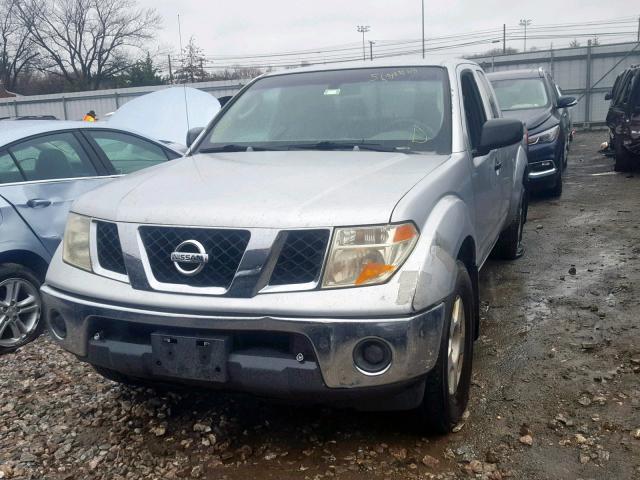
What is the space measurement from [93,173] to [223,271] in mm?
2924

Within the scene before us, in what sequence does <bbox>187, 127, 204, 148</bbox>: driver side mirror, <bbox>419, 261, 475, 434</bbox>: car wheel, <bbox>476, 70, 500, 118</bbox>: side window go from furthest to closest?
1. <bbox>476, 70, 500, 118</bbox>: side window
2. <bbox>187, 127, 204, 148</bbox>: driver side mirror
3. <bbox>419, 261, 475, 434</bbox>: car wheel

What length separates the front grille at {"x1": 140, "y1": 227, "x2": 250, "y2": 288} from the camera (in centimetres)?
265

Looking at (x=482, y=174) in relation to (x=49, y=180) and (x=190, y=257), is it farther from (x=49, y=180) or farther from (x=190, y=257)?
(x=49, y=180)

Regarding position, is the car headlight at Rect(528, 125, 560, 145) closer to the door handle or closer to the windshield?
the windshield

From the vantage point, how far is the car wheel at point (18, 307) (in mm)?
4496

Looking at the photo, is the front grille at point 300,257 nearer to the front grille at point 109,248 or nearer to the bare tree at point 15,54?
the front grille at point 109,248

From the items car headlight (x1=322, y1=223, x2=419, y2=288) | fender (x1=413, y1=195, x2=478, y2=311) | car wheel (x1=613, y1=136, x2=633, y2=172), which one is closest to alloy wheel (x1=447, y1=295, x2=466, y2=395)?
fender (x1=413, y1=195, x2=478, y2=311)

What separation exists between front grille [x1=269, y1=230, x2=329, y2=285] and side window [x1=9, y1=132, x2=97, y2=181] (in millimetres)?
2889

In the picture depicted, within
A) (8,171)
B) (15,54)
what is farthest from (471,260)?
(15,54)

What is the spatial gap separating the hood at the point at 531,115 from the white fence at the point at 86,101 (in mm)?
14069

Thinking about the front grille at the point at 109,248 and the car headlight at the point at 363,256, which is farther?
the front grille at the point at 109,248

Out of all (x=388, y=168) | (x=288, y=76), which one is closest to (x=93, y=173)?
(x=288, y=76)

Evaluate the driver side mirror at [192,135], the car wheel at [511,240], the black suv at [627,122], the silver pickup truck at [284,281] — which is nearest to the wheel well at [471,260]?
the silver pickup truck at [284,281]

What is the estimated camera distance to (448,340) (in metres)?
2.85
